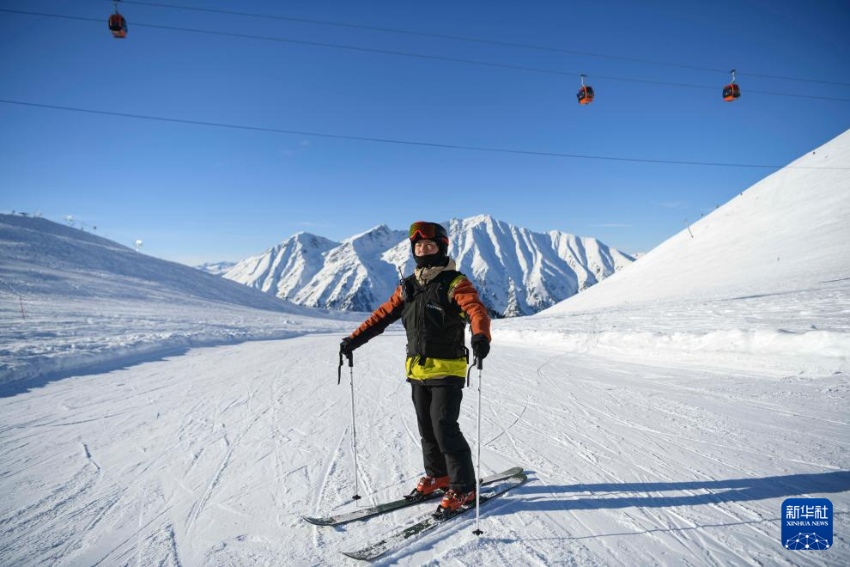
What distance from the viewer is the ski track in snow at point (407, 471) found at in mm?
2498

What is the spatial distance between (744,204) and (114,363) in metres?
68.4

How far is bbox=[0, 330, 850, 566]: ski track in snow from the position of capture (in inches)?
98.3

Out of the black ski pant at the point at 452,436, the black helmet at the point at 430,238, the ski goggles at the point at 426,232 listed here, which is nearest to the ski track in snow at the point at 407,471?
the black ski pant at the point at 452,436

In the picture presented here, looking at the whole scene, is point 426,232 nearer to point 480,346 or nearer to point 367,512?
point 480,346

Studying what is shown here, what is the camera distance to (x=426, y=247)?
3.21 metres

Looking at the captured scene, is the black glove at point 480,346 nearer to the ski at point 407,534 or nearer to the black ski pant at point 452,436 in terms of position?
the black ski pant at point 452,436

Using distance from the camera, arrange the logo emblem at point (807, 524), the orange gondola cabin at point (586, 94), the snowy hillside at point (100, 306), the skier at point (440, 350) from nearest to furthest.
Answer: the logo emblem at point (807, 524)
the skier at point (440, 350)
the snowy hillside at point (100, 306)
the orange gondola cabin at point (586, 94)

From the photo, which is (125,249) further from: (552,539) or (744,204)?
(744,204)

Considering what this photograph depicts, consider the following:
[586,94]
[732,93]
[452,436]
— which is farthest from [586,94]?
[452,436]

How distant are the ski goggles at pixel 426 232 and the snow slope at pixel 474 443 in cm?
147

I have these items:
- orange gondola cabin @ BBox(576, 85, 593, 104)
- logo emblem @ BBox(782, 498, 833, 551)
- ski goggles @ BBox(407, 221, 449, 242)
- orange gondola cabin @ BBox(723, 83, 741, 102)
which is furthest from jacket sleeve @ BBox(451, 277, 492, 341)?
orange gondola cabin @ BBox(723, 83, 741, 102)

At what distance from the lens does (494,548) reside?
8.08 ft

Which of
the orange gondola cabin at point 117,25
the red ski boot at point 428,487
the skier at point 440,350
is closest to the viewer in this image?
the skier at point 440,350

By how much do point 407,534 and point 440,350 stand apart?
1.36 m
